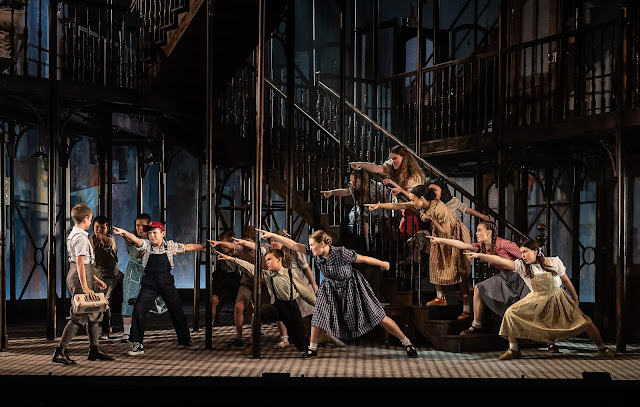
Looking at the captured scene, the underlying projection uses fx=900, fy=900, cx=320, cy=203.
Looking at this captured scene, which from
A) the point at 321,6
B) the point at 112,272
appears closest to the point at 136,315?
the point at 112,272

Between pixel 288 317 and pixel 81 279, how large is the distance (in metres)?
2.19

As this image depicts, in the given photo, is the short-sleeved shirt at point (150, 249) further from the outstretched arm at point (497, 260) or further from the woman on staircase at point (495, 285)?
the outstretched arm at point (497, 260)

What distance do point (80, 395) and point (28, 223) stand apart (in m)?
11.6

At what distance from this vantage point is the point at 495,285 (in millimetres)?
10086

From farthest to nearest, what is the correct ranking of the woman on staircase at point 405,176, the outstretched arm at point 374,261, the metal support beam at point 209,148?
the woman on staircase at point 405,176
the metal support beam at point 209,148
the outstretched arm at point 374,261

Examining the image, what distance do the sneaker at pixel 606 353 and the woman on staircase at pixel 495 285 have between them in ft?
1.95

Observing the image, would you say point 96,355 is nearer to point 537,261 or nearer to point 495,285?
point 495,285

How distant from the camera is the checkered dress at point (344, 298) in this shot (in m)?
9.47

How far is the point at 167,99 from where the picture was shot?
12.4 meters

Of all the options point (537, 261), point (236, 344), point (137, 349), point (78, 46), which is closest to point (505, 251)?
point (537, 261)

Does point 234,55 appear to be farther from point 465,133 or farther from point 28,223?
point 28,223

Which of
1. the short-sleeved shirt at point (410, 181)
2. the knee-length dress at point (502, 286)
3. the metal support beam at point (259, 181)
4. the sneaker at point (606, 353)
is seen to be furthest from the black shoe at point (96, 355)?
the sneaker at point (606, 353)

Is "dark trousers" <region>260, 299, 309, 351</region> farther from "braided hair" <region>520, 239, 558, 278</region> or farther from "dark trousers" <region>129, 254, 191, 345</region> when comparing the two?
"braided hair" <region>520, 239, 558, 278</region>

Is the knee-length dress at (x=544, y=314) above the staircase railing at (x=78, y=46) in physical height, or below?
below
